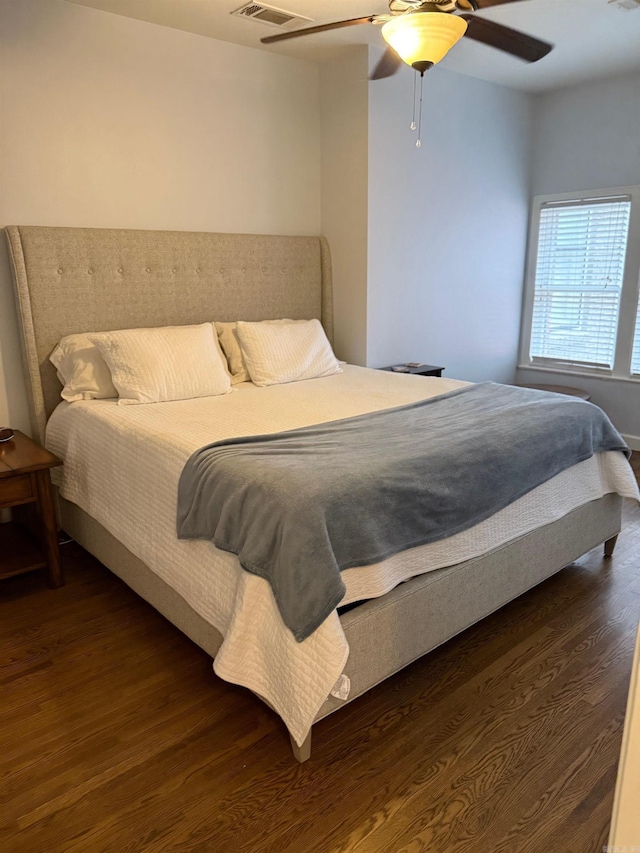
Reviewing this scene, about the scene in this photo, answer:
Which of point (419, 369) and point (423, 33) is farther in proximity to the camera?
point (419, 369)

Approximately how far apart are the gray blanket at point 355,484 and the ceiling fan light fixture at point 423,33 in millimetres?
1317

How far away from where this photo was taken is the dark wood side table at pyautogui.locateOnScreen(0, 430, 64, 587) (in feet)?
8.11

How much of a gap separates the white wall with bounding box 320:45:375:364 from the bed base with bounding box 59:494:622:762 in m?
1.84

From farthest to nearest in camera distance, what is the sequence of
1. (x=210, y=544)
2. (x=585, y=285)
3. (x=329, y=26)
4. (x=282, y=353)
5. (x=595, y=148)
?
(x=585, y=285) → (x=595, y=148) → (x=282, y=353) → (x=329, y=26) → (x=210, y=544)

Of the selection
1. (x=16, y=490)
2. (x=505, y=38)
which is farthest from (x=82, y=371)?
(x=505, y=38)

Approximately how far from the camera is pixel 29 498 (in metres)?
2.53

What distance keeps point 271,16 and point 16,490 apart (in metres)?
2.60

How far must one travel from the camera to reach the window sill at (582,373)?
4516mm

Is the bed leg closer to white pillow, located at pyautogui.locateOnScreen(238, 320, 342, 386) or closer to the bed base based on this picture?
the bed base

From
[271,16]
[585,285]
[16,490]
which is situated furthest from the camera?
[585,285]

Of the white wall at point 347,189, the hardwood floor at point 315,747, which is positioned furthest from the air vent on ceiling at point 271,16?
the hardwood floor at point 315,747

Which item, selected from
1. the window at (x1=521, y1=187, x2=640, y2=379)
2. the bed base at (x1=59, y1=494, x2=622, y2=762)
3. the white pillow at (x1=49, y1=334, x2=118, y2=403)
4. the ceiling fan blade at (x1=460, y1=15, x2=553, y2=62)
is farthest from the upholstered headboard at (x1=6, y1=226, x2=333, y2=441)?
the window at (x1=521, y1=187, x2=640, y2=379)

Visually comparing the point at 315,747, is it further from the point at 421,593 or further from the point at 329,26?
the point at 329,26

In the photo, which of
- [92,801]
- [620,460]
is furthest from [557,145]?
[92,801]
